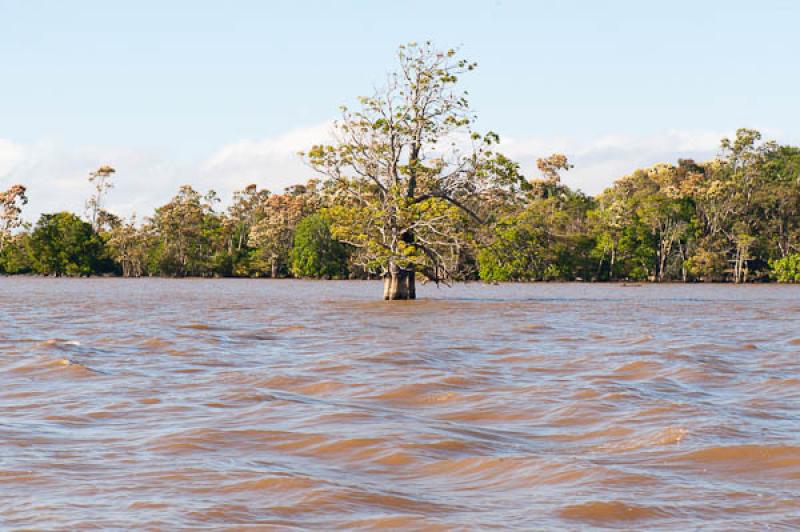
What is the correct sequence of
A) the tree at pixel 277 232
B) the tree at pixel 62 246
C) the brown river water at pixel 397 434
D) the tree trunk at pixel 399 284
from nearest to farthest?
the brown river water at pixel 397 434 → the tree trunk at pixel 399 284 → the tree at pixel 277 232 → the tree at pixel 62 246

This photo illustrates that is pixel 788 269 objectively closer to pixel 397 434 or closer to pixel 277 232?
pixel 277 232

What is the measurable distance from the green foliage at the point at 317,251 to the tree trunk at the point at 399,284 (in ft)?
166

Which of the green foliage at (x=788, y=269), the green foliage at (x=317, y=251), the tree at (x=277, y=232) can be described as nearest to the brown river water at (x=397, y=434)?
the green foliage at (x=788, y=269)

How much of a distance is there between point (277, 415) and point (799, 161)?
279 feet

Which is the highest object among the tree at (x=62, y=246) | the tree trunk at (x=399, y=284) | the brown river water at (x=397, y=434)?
the tree at (x=62, y=246)

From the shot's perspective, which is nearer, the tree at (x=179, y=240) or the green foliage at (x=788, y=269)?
the green foliage at (x=788, y=269)

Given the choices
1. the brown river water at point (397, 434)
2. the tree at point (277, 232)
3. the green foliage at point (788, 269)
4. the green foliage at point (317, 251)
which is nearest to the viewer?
the brown river water at point (397, 434)

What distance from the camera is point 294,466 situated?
679cm

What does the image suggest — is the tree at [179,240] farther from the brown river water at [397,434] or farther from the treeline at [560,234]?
the brown river water at [397,434]

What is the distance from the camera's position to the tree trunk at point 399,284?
35.3 meters

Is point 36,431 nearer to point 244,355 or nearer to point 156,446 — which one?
point 156,446

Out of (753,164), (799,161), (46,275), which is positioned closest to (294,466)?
(753,164)

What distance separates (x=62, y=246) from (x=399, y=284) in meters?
66.2

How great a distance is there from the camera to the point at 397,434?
7988mm
